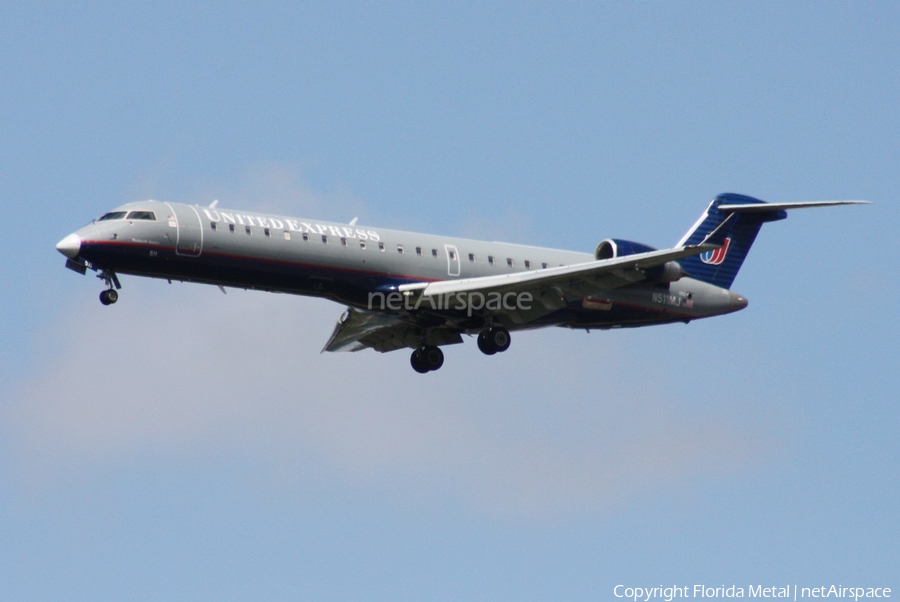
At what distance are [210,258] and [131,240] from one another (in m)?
1.64

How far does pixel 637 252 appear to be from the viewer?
34719 millimetres

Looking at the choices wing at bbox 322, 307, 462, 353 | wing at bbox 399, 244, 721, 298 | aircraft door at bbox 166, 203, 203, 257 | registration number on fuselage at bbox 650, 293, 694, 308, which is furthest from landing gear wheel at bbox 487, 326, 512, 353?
aircraft door at bbox 166, 203, 203, 257

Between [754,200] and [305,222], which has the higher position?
[754,200]

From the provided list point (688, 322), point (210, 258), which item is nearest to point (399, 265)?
point (210, 258)

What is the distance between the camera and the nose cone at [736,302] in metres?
38.1

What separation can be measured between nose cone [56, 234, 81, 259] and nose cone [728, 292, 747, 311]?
16.4 meters

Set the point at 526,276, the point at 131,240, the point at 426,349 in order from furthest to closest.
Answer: the point at 426,349 → the point at 526,276 → the point at 131,240

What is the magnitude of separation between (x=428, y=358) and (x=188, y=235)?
781 cm

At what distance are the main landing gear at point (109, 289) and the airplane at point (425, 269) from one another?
→ 21 millimetres

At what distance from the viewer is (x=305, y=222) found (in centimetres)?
3256

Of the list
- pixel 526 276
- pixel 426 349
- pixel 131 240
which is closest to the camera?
pixel 131 240

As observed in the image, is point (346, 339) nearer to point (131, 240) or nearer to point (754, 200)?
point (131, 240)

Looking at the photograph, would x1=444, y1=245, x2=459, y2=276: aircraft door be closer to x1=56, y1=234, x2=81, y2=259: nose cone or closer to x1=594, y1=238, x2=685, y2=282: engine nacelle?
x1=594, y1=238, x2=685, y2=282: engine nacelle

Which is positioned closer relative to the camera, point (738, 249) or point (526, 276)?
point (526, 276)
